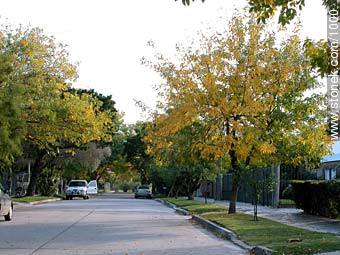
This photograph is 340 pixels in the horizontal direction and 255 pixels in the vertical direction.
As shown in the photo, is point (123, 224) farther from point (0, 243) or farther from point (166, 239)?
point (0, 243)

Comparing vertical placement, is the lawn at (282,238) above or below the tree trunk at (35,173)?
below

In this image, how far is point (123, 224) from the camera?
2158cm

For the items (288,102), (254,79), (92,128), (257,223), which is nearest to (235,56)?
(254,79)

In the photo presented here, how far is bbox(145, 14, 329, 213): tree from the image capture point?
22.9 meters

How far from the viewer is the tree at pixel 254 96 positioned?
75.2 ft

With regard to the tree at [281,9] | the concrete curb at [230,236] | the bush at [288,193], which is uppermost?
the tree at [281,9]

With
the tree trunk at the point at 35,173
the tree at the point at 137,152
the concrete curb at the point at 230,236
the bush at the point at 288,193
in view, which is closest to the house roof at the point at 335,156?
the bush at the point at 288,193

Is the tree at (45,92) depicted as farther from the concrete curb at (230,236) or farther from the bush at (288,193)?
the bush at (288,193)

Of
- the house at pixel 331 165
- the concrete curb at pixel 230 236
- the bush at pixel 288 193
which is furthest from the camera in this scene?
the house at pixel 331 165

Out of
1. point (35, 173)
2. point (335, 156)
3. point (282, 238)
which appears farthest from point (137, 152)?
point (282, 238)

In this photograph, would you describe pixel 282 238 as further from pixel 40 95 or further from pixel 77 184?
pixel 77 184

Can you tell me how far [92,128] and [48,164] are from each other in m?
24.7

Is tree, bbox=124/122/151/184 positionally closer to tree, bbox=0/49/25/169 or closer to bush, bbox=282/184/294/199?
bush, bbox=282/184/294/199

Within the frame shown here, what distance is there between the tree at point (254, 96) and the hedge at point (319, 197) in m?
1.35
